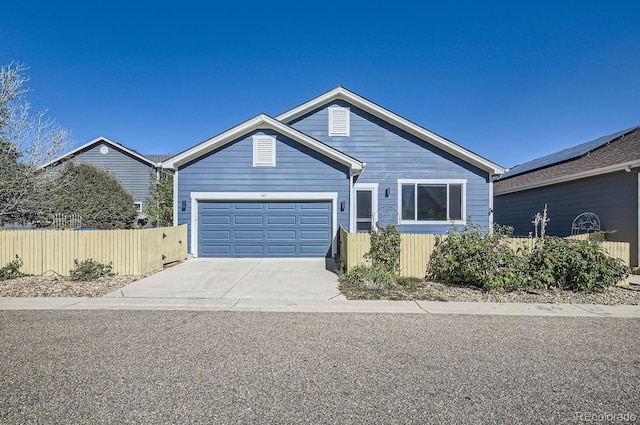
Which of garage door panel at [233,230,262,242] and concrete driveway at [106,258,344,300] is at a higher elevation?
garage door panel at [233,230,262,242]

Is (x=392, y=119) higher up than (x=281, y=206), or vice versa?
(x=392, y=119)

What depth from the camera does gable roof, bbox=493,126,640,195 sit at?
10133 mm

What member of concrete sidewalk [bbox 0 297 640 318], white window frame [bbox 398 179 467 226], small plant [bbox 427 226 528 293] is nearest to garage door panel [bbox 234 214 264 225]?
concrete sidewalk [bbox 0 297 640 318]

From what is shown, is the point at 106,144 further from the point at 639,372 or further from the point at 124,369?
the point at 639,372

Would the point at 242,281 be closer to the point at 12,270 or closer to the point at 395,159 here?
the point at 12,270

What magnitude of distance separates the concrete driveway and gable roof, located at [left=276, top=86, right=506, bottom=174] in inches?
239

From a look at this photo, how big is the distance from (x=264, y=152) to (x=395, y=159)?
198 inches

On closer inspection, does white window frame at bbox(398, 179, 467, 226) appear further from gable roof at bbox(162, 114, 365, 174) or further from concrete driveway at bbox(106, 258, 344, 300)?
concrete driveway at bbox(106, 258, 344, 300)

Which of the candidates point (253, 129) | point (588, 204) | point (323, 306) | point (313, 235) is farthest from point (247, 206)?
point (588, 204)

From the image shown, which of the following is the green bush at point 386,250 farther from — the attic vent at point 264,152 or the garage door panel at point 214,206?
the garage door panel at point 214,206

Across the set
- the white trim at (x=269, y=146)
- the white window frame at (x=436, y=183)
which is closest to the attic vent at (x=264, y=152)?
the white trim at (x=269, y=146)

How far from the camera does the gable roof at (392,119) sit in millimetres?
12422

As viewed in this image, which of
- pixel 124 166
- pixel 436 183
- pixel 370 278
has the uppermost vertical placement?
pixel 124 166

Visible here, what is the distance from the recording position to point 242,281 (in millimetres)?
7934
